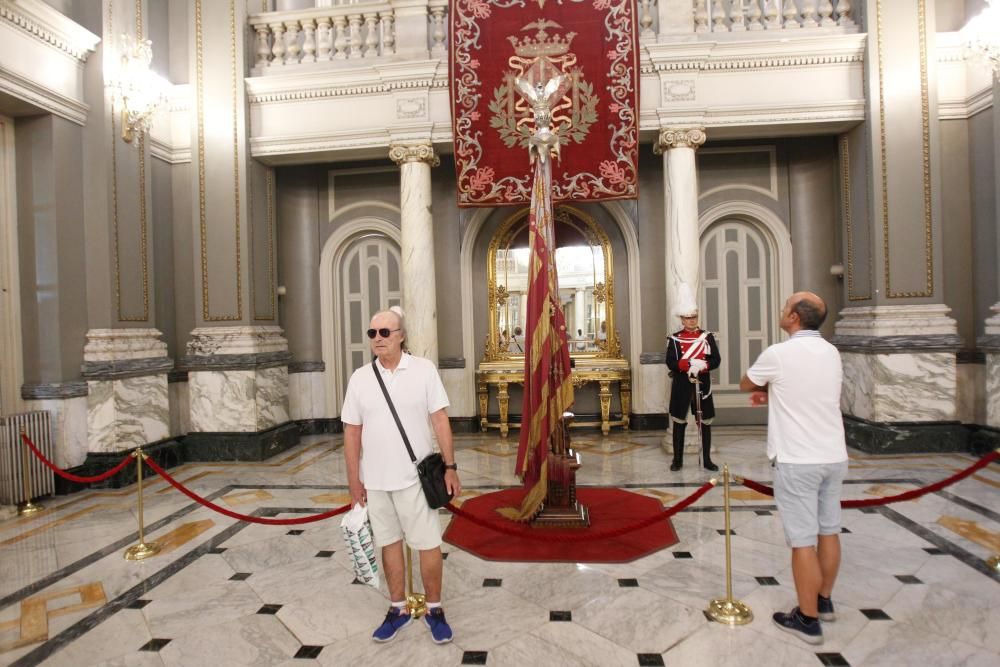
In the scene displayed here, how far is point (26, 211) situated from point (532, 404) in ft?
18.8

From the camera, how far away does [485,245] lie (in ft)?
29.3

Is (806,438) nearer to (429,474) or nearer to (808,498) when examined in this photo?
(808,498)

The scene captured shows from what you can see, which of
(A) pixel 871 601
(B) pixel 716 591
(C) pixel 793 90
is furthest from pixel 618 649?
(C) pixel 793 90

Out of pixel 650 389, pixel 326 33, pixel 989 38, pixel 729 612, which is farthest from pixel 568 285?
pixel 729 612

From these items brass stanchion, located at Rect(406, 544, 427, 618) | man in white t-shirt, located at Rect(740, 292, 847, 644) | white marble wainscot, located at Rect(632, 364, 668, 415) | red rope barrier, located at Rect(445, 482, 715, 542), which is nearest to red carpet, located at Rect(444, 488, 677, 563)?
red rope barrier, located at Rect(445, 482, 715, 542)

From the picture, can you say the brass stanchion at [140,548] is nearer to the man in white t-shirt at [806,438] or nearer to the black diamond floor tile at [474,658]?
the black diamond floor tile at [474,658]

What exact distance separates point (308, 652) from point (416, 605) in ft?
2.04

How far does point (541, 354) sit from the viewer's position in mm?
4434

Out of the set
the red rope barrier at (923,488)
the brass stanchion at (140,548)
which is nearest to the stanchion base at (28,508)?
the brass stanchion at (140,548)

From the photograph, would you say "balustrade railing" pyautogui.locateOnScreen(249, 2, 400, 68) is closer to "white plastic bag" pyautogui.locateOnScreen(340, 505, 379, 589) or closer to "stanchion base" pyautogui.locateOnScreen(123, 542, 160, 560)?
"stanchion base" pyautogui.locateOnScreen(123, 542, 160, 560)

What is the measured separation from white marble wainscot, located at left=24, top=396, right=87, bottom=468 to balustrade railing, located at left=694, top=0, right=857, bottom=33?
8410mm

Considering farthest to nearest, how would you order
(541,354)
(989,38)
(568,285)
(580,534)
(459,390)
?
(568,285) < (459,390) < (989,38) < (541,354) < (580,534)

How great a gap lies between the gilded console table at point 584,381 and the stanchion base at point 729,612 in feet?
16.4

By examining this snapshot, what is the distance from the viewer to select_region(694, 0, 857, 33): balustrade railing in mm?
7227
